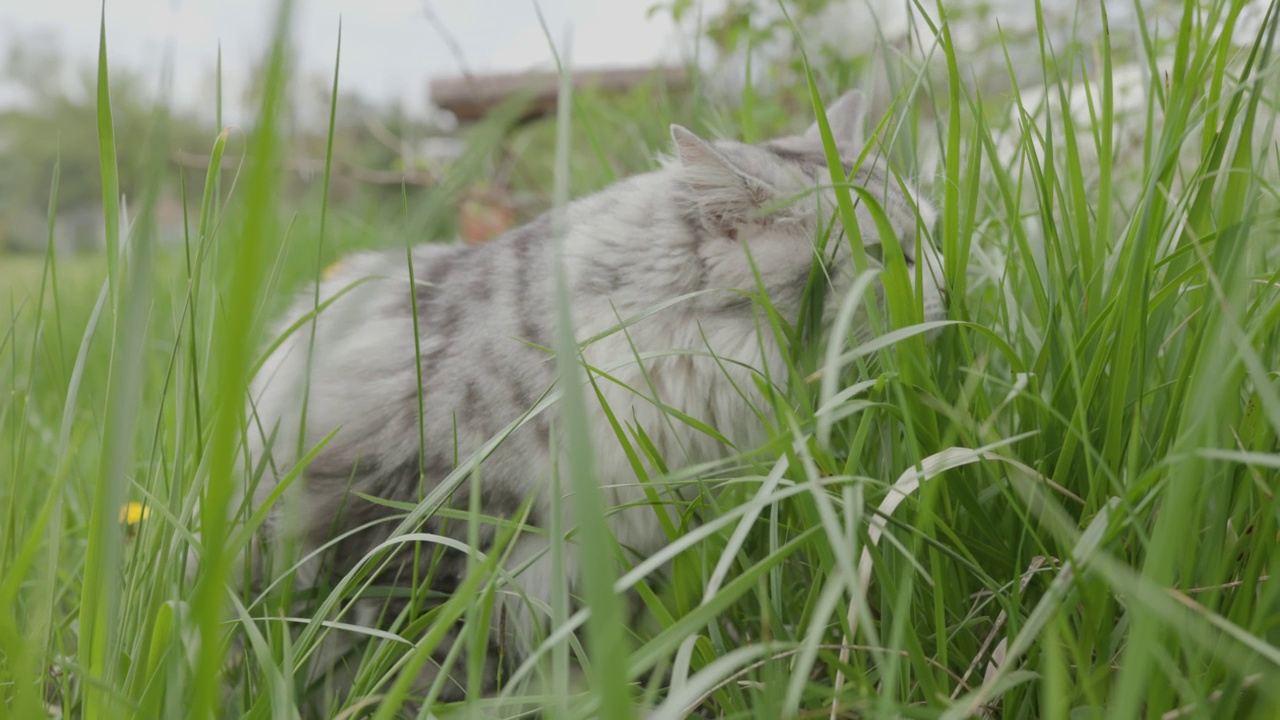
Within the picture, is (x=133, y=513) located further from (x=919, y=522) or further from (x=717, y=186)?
(x=919, y=522)

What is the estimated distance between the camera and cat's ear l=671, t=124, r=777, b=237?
1278 mm

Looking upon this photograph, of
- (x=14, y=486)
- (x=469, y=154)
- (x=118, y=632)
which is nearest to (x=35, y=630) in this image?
(x=118, y=632)

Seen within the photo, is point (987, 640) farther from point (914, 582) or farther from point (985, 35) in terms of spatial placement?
point (985, 35)

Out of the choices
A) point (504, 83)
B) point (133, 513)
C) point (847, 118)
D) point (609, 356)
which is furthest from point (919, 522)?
point (504, 83)

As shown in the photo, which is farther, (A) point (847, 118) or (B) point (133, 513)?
(A) point (847, 118)

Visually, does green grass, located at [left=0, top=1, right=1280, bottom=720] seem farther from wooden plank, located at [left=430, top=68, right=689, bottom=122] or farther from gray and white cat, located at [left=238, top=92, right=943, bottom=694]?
wooden plank, located at [left=430, top=68, right=689, bottom=122]

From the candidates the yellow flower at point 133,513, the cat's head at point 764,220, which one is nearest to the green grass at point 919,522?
the yellow flower at point 133,513

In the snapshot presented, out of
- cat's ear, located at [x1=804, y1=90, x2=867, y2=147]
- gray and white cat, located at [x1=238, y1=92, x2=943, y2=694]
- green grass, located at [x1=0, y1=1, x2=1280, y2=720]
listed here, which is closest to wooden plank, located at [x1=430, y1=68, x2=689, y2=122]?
cat's ear, located at [x1=804, y1=90, x2=867, y2=147]

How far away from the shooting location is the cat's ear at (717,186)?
1.28 m

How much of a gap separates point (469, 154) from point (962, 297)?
0.66 m

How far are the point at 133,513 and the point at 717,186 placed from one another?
1176 mm

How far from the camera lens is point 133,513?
4.94 ft

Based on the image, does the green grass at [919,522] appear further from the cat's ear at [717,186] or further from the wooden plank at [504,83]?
the wooden plank at [504,83]

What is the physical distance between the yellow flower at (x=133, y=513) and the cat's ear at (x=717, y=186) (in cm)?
85
